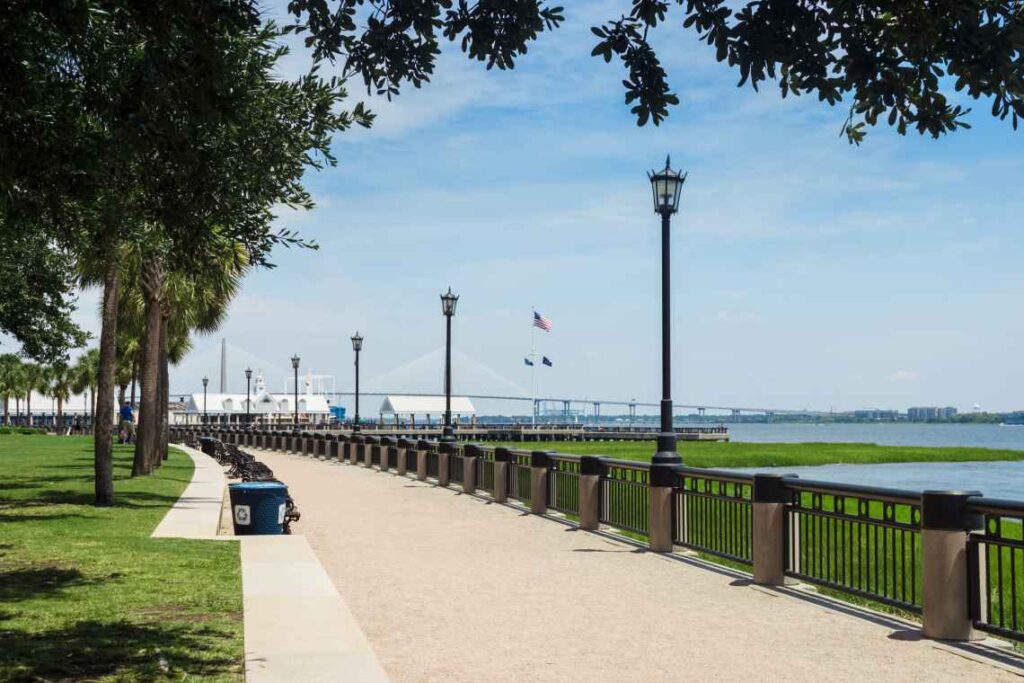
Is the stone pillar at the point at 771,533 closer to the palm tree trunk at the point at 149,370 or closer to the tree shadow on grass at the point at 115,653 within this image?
the tree shadow on grass at the point at 115,653

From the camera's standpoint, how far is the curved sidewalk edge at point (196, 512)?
1627cm

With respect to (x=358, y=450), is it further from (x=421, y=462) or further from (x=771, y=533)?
(x=771, y=533)

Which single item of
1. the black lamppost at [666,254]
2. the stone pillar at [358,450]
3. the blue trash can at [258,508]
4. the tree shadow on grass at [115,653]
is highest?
the black lamppost at [666,254]

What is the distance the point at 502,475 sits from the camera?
2355 centimetres

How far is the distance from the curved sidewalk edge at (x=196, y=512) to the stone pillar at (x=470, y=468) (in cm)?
539

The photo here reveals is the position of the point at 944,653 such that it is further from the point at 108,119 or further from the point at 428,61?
the point at 108,119

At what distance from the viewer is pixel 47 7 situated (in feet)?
23.4

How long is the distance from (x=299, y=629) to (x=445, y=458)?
20.7m

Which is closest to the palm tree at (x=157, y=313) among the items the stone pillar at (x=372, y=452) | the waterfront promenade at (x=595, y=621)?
the stone pillar at (x=372, y=452)

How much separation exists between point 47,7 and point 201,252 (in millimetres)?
4910

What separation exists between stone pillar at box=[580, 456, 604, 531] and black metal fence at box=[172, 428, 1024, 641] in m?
0.05

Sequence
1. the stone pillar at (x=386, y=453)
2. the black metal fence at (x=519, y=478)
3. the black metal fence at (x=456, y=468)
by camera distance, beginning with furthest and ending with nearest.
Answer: the stone pillar at (x=386, y=453) → the black metal fence at (x=456, y=468) → the black metal fence at (x=519, y=478)

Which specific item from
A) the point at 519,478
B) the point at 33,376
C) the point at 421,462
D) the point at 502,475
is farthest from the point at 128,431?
the point at 33,376

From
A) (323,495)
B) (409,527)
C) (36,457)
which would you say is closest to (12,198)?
(409,527)
